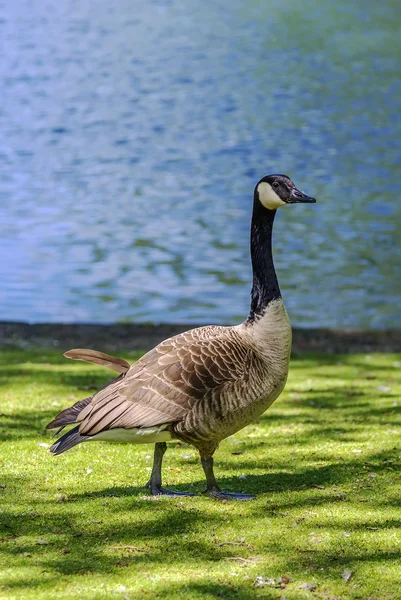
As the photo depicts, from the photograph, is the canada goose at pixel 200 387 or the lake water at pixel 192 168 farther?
the lake water at pixel 192 168

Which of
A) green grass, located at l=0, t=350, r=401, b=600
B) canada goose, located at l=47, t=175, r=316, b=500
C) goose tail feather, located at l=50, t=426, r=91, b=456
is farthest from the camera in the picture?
canada goose, located at l=47, t=175, r=316, b=500

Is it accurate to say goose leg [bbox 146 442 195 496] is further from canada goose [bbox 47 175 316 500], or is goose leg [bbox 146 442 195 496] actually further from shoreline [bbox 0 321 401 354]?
shoreline [bbox 0 321 401 354]

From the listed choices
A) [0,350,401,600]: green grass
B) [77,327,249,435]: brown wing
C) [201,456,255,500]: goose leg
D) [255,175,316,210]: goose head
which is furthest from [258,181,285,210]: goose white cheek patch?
[0,350,401,600]: green grass

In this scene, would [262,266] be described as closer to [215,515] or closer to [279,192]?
[279,192]

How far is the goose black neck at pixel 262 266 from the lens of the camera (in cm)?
688

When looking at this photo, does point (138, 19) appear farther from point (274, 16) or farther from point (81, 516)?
point (81, 516)

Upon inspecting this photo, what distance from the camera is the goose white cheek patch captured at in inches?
270

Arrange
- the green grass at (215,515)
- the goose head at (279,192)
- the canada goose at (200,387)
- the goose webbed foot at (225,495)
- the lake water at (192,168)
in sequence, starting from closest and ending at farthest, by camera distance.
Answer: the green grass at (215,515) < the canada goose at (200,387) < the goose webbed foot at (225,495) < the goose head at (279,192) < the lake water at (192,168)

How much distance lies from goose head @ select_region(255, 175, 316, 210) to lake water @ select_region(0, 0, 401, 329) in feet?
32.6

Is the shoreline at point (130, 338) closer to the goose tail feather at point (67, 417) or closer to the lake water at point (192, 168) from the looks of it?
the lake water at point (192, 168)

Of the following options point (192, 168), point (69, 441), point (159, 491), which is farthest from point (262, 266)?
point (192, 168)

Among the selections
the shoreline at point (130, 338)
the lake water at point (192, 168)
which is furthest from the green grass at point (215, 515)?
the lake water at point (192, 168)

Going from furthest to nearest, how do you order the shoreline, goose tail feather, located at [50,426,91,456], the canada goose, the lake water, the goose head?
1. the lake water
2. the shoreline
3. the goose head
4. the canada goose
5. goose tail feather, located at [50,426,91,456]

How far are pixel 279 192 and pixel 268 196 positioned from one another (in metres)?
0.10
